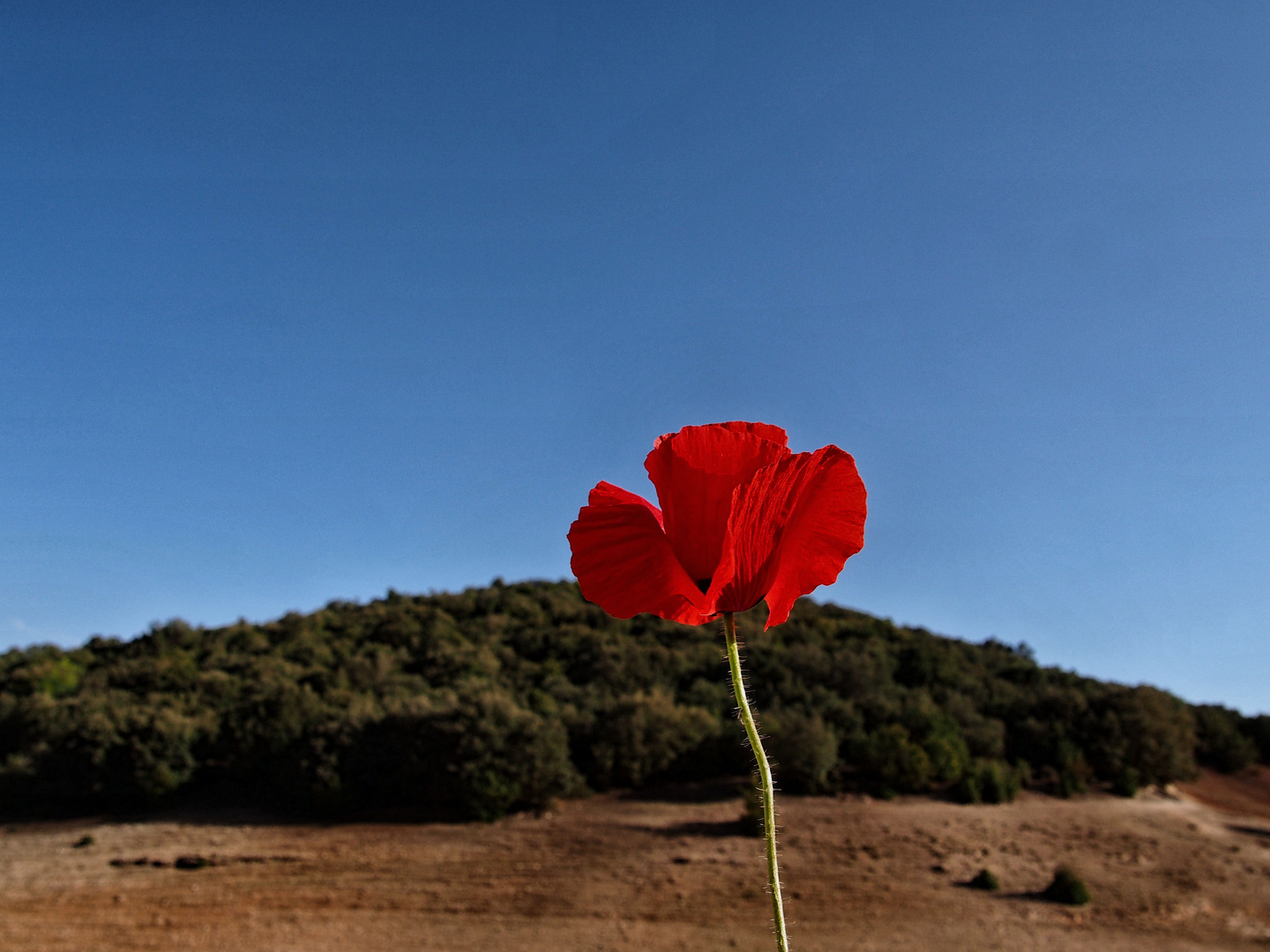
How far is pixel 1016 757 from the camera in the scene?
15656mm

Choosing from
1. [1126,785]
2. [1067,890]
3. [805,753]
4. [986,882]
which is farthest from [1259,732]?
[986,882]

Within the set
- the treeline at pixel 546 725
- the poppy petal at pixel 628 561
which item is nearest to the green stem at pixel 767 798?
the poppy petal at pixel 628 561

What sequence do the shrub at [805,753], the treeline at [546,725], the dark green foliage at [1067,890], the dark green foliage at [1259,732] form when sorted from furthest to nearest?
the dark green foliage at [1259,732], the shrub at [805,753], the treeline at [546,725], the dark green foliage at [1067,890]

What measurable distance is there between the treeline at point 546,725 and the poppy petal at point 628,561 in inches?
476

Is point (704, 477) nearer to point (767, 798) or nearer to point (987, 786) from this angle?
point (767, 798)

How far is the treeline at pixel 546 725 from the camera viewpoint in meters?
12.5

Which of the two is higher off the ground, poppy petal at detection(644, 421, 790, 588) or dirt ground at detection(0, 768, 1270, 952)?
poppy petal at detection(644, 421, 790, 588)

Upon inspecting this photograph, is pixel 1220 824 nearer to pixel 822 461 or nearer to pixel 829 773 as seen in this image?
pixel 829 773

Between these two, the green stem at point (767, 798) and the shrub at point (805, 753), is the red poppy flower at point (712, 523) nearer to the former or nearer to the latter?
the green stem at point (767, 798)

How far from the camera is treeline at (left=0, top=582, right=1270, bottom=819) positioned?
41.0ft

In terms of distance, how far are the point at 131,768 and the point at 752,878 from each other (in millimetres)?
10829

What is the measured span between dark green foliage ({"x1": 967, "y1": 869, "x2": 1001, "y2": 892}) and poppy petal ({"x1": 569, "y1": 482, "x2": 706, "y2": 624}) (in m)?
10.9

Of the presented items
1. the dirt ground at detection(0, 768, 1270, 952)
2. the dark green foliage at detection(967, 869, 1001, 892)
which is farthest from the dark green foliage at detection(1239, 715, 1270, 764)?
the dark green foliage at detection(967, 869, 1001, 892)

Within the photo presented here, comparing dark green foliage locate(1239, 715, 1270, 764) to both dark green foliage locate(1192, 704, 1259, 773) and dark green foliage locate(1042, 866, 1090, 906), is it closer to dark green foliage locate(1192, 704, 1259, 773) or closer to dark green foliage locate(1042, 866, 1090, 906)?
dark green foliage locate(1192, 704, 1259, 773)
